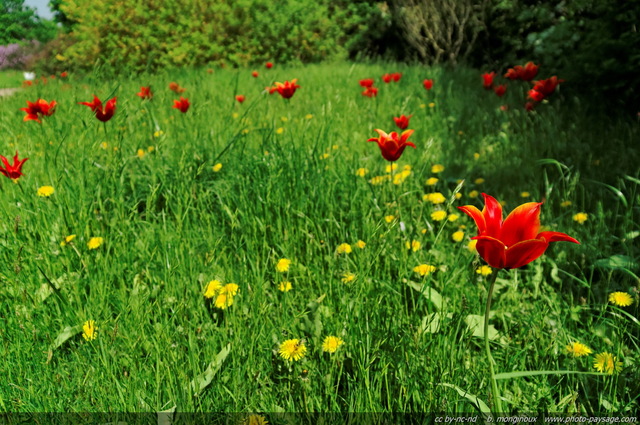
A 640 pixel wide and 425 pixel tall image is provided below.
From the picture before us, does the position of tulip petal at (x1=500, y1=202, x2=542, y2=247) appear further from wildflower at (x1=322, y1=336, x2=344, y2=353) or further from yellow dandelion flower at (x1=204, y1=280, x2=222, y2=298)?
yellow dandelion flower at (x1=204, y1=280, x2=222, y2=298)

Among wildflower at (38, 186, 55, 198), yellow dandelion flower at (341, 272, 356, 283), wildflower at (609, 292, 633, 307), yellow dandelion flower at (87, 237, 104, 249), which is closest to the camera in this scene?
wildflower at (609, 292, 633, 307)

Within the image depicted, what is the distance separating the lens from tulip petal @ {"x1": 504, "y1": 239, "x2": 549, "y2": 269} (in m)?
0.81

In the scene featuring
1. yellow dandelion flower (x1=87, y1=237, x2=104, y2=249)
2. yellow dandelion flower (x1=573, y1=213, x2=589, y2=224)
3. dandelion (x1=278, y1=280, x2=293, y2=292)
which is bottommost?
dandelion (x1=278, y1=280, x2=293, y2=292)

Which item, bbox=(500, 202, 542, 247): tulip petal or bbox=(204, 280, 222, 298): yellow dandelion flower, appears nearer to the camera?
bbox=(500, 202, 542, 247): tulip petal

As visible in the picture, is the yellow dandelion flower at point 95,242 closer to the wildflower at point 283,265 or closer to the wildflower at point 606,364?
the wildflower at point 283,265

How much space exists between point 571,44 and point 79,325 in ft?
16.6

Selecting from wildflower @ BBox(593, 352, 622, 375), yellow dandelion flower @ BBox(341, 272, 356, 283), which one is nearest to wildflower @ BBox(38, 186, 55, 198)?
yellow dandelion flower @ BBox(341, 272, 356, 283)

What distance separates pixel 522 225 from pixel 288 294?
920 millimetres

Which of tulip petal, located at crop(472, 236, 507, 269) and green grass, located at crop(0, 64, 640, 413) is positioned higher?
tulip petal, located at crop(472, 236, 507, 269)

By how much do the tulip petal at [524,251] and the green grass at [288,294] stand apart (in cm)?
26

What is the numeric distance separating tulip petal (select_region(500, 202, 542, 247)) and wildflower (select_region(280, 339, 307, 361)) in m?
0.61

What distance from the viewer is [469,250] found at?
1.90 m

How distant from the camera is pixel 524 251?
83 cm

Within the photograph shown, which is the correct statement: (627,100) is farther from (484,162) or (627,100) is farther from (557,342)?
(557,342)
